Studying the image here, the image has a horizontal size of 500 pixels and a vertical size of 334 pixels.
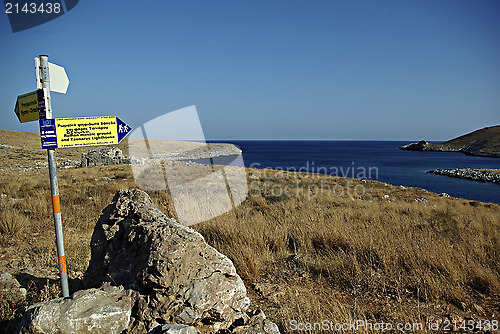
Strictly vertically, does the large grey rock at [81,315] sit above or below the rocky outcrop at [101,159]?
below

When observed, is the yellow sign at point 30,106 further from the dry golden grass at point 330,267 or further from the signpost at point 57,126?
the dry golden grass at point 330,267

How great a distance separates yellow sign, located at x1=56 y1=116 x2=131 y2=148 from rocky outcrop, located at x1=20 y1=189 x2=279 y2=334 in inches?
44.4

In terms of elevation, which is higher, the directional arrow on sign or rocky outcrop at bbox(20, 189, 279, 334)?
the directional arrow on sign

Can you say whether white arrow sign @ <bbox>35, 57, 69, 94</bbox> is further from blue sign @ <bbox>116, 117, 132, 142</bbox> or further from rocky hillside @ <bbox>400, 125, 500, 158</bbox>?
rocky hillside @ <bbox>400, 125, 500, 158</bbox>

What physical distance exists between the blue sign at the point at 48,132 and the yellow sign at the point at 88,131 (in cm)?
4

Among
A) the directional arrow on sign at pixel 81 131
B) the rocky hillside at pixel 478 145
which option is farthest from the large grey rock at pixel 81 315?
the rocky hillside at pixel 478 145

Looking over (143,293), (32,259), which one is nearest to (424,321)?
(143,293)

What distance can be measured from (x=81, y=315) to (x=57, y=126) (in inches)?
74.9

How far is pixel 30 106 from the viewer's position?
3080 mm

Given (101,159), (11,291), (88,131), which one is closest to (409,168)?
(101,159)

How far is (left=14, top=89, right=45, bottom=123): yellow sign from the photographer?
2.91 meters

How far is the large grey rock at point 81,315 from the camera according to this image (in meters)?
2.03

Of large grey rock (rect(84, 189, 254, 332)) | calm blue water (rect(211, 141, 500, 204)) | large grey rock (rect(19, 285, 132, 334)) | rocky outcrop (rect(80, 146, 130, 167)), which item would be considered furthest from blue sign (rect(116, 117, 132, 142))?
calm blue water (rect(211, 141, 500, 204))

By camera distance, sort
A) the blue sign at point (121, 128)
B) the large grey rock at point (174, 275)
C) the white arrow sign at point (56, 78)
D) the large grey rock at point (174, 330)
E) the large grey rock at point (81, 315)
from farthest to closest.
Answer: the blue sign at point (121, 128)
the white arrow sign at point (56, 78)
the large grey rock at point (174, 275)
the large grey rock at point (81, 315)
the large grey rock at point (174, 330)
